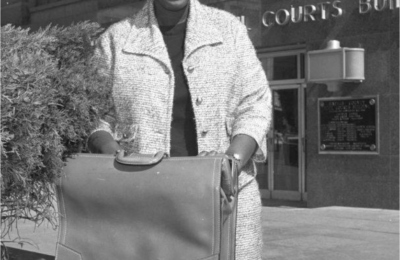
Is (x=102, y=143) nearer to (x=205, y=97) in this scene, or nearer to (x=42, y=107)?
(x=42, y=107)

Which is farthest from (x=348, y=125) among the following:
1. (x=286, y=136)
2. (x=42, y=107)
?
(x=42, y=107)

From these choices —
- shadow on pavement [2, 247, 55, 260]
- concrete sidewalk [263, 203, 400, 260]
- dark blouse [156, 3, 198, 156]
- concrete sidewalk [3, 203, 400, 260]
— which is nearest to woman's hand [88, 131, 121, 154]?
dark blouse [156, 3, 198, 156]

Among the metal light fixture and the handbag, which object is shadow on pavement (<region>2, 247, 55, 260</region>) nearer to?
the handbag

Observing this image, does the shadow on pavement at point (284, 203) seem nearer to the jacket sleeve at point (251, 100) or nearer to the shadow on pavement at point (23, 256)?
the shadow on pavement at point (23, 256)

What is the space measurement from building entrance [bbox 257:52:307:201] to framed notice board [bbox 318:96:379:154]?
2.84ft

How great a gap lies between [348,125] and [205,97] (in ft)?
31.2

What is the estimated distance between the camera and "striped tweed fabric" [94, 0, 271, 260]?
2.40 metres

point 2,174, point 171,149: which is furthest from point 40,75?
point 171,149

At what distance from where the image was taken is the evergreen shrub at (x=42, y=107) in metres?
2.23

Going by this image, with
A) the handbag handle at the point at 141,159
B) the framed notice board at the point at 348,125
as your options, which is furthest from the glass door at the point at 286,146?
the handbag handle at the point at 141,159

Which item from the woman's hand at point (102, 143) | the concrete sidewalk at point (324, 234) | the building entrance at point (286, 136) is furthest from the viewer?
the building entrance at point (286, 136)

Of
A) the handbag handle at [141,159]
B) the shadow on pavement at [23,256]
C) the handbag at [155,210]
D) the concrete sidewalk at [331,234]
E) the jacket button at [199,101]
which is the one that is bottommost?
the concrete sidewalk at [331,234]

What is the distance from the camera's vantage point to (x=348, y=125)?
11648 millimetres

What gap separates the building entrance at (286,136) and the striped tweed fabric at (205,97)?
10433 millimetres
